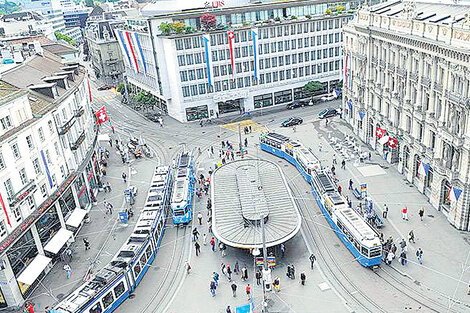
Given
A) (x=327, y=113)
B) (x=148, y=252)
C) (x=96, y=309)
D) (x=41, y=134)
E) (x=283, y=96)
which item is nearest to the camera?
(x=96, y=309)

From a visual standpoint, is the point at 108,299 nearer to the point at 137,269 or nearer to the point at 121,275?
the point at 121,275

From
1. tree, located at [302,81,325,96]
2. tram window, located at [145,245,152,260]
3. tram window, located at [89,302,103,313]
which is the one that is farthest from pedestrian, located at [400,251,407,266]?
tree, located at [302,81,325,96]

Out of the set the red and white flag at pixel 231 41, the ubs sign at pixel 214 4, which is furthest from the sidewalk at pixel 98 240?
the ubs sign at pixel 214 4

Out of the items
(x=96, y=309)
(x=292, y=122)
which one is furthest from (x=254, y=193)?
(x=292, y=122)

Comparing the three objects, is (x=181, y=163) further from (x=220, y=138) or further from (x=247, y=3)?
(x=247, y=3)

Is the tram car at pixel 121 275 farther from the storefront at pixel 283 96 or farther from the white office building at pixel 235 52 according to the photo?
the storefront at pixel 283 96

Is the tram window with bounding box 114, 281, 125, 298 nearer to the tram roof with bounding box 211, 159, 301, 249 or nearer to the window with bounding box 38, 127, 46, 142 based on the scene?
the tram roof with bounding box 211, 159, 301, 249
